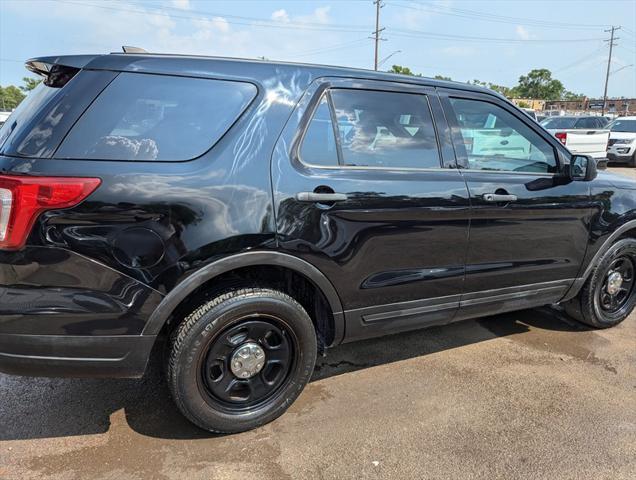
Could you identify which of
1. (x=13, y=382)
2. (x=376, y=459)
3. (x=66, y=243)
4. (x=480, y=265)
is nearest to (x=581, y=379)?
(x=480, y=265)

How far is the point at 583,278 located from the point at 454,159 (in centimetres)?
159

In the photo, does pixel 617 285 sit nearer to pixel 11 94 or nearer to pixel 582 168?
pixel 582 168

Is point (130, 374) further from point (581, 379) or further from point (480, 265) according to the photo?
point (581, 379)

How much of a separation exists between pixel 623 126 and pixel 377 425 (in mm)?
19290

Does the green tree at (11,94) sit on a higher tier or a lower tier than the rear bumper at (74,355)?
higher

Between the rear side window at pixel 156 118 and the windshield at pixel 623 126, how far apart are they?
61.9 ft

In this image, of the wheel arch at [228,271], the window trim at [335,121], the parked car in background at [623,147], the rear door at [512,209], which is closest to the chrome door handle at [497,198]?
the rear door at [512,209]

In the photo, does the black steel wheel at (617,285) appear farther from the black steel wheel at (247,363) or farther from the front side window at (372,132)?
the black steel wheel at (247,363)

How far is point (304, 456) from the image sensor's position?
98.2 inches

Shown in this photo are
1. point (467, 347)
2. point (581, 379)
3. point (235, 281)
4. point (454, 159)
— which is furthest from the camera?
point (467, 347)

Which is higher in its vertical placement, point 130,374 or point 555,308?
point 130,374

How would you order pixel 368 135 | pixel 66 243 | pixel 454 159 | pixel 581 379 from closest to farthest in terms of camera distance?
1. pixel 66 243
2. pixel 368 135
3. pixel 454 159
4. pixel 581 379

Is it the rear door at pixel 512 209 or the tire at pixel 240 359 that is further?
the rear door at pixel 512 209

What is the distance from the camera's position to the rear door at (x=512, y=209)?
3133mm
